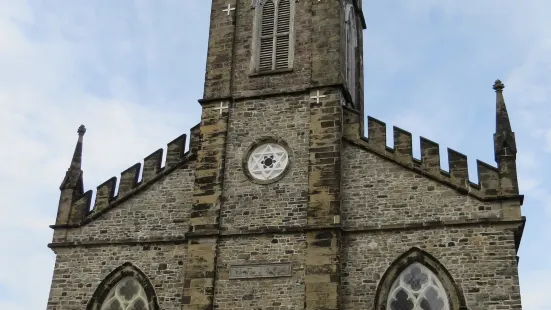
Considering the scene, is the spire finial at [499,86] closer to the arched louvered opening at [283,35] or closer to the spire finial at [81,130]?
the arched louvered opening at [283,35]

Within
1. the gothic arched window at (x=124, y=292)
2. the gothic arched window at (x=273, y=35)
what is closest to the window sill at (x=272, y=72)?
the gothic arched window at (x=273, y=35)

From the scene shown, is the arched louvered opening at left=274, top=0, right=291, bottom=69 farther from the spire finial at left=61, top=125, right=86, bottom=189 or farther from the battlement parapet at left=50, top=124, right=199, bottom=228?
the spire finial at left=61, top=125, right=86, bottom=189

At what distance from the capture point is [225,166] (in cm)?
2222

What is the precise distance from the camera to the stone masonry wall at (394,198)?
19766 millimetres

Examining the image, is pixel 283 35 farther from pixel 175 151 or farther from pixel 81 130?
pixel 81 130

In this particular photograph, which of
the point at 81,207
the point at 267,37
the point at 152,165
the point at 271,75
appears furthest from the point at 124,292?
the point at 267,37

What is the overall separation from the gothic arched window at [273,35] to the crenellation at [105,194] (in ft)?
19.2

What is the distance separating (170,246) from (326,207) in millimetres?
4755

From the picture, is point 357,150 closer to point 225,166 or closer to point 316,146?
point 316,146

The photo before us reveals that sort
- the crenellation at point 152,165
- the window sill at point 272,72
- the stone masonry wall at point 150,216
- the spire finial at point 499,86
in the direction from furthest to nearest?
the window sill at point 272,72 < the crenellation at point 152,165 < the stone masonry wall at point 150,216 < the spire finial at point 499,86

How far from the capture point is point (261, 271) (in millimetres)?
20281

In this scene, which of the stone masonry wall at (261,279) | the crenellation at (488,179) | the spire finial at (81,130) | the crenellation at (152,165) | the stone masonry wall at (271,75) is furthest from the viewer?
the spire finial at (81,130)

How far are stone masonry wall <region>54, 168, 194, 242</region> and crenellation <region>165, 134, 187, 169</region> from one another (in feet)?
1.16

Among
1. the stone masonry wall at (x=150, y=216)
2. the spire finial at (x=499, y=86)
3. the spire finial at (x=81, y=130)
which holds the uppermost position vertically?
the spire finial at (x=499, y=86)
